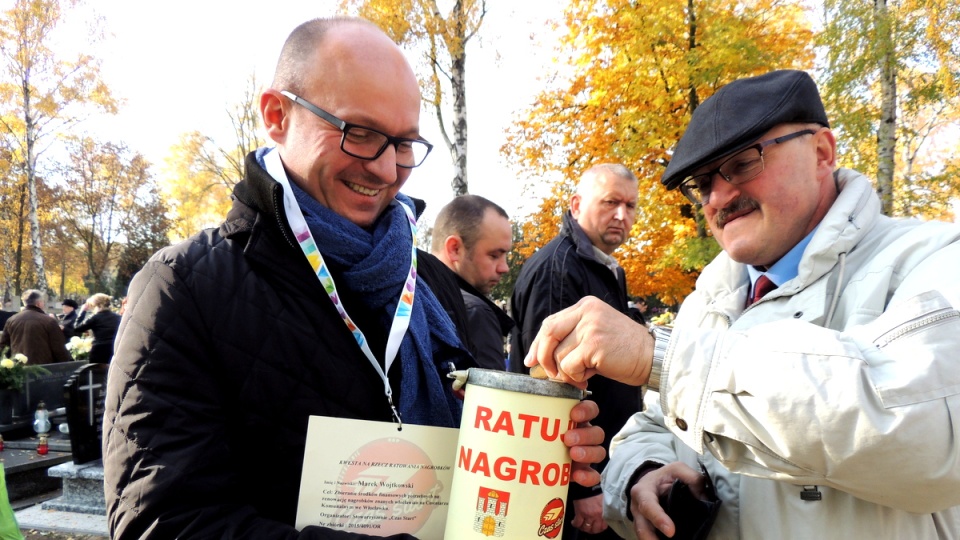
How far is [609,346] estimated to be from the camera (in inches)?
51.5

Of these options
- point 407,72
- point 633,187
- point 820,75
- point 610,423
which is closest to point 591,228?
point 633,187

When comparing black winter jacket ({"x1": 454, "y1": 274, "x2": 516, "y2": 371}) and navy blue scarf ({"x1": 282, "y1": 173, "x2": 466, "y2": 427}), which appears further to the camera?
black winter jacket ({"x1": 454, "y1": 274, "x2": 516, "y2": 371})

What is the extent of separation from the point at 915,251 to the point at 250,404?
1.55 metres

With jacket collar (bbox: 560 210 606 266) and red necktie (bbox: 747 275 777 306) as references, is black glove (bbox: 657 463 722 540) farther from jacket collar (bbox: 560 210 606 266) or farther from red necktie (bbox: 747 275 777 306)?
jacket collar (bbox: 560 210 606 266)

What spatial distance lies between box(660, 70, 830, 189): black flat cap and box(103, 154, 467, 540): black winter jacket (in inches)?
40.8

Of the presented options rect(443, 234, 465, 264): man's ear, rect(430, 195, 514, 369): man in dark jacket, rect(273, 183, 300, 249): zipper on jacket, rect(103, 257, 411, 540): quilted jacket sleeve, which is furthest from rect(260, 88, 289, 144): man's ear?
rect(443, 234, 465, 264): man's ear

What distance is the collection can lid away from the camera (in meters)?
1.18

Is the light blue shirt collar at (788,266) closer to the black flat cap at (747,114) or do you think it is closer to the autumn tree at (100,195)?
the black flat cap at (747,114)

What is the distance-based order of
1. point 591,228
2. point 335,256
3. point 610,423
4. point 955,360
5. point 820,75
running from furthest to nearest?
point 820,75 → point 591,228 → point 610,423 → point 335,256 → point 955,360

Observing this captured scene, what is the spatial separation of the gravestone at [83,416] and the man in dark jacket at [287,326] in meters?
5.45

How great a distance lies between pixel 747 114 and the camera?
1.74 meters

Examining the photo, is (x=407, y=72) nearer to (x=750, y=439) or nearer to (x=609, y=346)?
(x=609, y=346)

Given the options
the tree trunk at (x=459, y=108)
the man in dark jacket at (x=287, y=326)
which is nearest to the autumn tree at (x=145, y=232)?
the tree trunk at (x=459, y=108)

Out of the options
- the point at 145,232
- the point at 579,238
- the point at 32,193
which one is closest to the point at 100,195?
the point at 145,232
